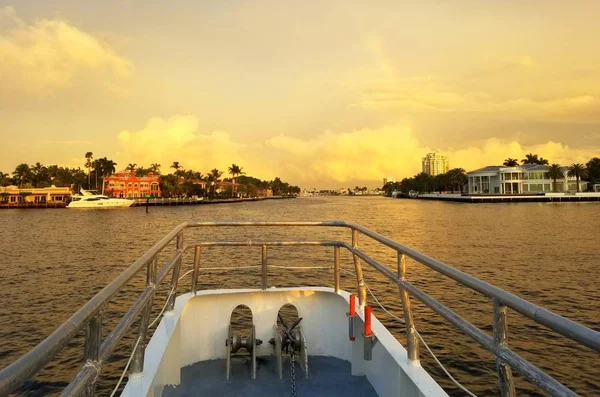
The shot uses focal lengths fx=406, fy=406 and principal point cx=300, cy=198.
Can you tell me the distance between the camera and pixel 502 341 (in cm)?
181

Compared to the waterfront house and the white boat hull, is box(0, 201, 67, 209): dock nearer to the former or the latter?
the waterfront house

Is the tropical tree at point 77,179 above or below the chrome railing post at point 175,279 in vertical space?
above

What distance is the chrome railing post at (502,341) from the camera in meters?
1.80

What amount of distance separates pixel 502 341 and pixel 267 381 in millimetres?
3155

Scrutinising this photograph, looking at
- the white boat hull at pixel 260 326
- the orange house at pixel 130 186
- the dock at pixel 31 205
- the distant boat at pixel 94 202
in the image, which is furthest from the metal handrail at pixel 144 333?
the orange house at pixel 130 186

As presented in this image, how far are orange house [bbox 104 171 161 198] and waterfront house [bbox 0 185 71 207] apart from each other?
15.5 m

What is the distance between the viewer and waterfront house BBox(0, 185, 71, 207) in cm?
12888

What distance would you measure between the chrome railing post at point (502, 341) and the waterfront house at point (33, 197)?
150593mm

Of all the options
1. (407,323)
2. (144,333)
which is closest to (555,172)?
(407,323)

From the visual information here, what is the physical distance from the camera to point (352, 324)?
4.45 meters

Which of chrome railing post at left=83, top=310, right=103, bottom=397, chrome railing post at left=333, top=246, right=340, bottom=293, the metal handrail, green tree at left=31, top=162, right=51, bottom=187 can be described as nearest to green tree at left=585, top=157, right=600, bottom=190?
chrome railing post at left=333, top=246, right=340, bottom=293

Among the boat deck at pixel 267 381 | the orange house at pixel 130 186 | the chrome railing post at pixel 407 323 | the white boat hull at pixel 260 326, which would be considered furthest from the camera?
the orange house at pixel 130 186

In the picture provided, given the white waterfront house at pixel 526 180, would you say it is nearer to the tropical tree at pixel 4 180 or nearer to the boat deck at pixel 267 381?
the boat deck at pixel 267 381

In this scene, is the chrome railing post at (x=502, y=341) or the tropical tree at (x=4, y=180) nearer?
the chrome railing post at (x=502, y=341)
